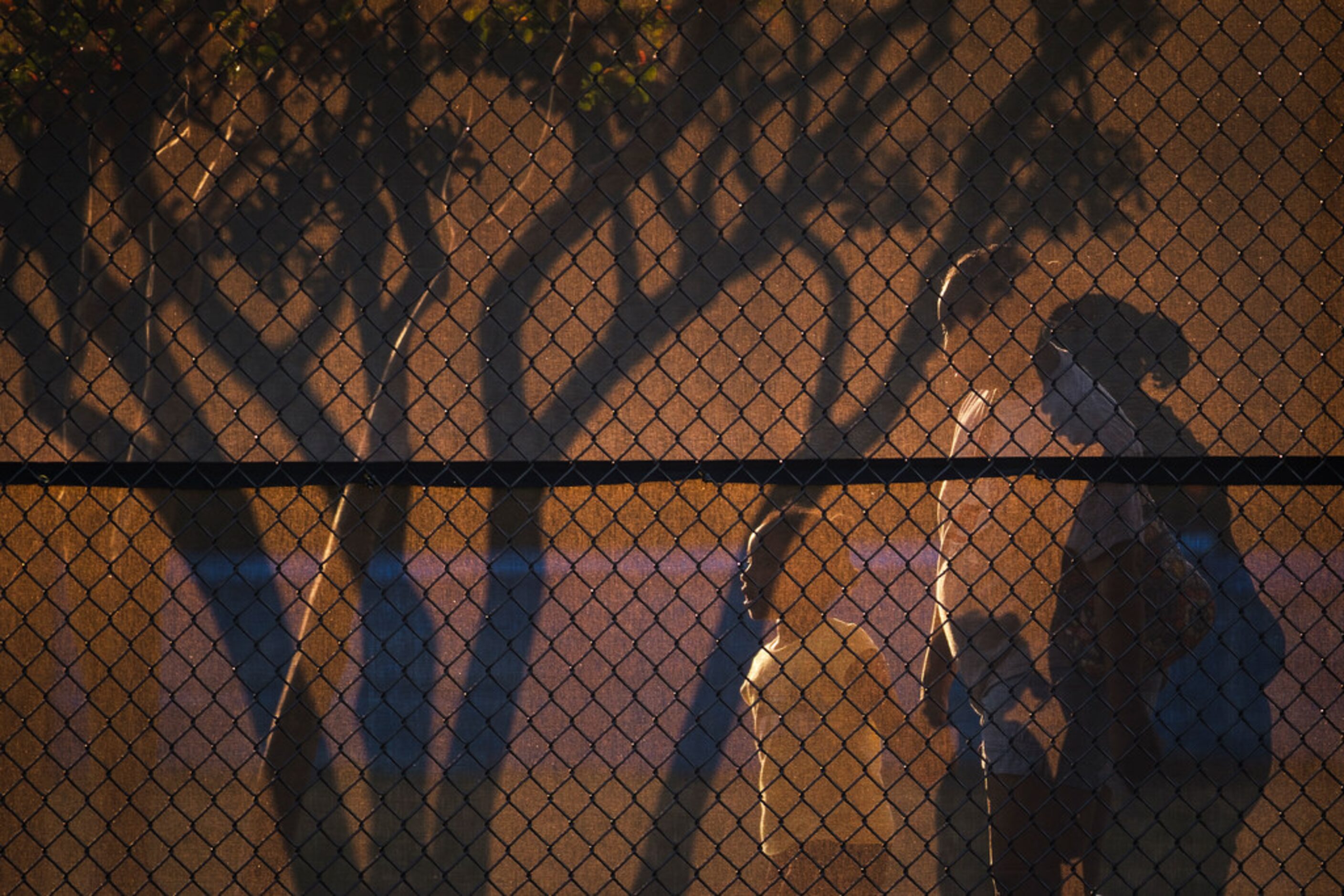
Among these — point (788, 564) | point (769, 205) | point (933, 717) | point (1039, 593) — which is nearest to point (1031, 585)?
point (1039, 593)

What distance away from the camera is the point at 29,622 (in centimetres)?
209

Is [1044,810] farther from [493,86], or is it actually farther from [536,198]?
[493,86]

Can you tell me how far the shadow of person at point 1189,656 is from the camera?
2123mm

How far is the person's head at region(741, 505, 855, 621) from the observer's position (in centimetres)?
210

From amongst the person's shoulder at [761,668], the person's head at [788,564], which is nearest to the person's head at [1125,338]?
the person's head at [788,564]

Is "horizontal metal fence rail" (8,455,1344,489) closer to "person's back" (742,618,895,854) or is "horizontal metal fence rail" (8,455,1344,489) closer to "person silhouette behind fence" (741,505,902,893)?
"person silhouette behind fence" (741,505,902,893)

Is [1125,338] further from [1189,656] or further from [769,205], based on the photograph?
[769,205]

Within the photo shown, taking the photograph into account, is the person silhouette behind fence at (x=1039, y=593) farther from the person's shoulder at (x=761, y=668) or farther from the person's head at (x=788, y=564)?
the person's shoulder at (x=761, y=668)

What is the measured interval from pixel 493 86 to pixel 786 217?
2.29 feet

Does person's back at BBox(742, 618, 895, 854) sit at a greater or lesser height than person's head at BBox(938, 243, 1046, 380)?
lesser

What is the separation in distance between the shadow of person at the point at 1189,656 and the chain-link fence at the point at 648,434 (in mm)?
10

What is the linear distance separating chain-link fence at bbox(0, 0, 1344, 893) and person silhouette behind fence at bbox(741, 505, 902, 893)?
0.01 metres

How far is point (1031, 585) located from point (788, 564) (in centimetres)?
55

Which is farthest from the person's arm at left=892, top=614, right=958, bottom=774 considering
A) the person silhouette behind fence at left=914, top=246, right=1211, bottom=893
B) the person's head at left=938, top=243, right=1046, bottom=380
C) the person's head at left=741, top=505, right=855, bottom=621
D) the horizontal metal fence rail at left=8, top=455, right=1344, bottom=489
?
the person's head at left=938, top=243, right=1046, bottom=380
